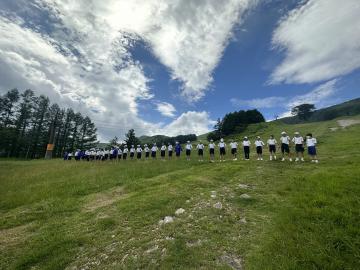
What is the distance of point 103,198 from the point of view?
10.7m

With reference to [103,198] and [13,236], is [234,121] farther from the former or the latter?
[13,236]

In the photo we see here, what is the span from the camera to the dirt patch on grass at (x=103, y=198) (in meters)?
9.45

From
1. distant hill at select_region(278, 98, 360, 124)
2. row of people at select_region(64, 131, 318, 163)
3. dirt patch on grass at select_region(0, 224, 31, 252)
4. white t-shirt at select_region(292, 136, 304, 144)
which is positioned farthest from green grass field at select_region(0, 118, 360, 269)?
distant hill at select_region(278, 98, 360, 124)

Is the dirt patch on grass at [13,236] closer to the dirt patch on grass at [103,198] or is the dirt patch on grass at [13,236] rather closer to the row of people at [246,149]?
the dirt patch on grass at [103,198]

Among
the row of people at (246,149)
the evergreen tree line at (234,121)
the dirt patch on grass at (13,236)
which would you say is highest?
the evergreen tree line at (234,121)

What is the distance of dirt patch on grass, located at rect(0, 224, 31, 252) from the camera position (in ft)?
21.6

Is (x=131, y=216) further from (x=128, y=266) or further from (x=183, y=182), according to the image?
(x=183, y=182)

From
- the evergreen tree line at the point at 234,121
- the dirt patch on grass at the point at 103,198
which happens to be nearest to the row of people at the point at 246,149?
the dirt patch on grass at the point at 103,198

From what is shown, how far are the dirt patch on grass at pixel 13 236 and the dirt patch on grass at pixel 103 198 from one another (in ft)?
7.23

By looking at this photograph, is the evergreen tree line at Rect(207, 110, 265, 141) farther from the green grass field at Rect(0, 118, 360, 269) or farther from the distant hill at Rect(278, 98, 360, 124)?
the green grass field at Rect(0, 118, 360, 269)

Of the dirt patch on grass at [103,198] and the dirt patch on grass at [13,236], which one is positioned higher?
the dirt patch on grass at [103,198]

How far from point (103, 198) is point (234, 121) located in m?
85.4

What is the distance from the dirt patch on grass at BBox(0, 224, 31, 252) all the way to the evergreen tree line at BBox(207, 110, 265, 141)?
8119 cm

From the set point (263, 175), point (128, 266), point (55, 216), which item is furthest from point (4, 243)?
point (263, 175)
